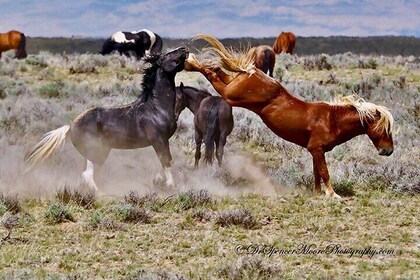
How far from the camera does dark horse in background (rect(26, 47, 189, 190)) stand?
10.4 m

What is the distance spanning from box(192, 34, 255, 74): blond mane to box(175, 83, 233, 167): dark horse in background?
2409 mm

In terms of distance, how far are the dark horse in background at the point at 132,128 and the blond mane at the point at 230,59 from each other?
1.48 feet

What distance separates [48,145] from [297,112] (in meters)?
3.45

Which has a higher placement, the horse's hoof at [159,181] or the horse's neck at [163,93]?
the horse's neck at [163,93]

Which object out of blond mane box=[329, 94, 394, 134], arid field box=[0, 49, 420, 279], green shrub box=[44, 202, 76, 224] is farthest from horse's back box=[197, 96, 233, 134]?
green shrub box=[44, 202, 76, 224]

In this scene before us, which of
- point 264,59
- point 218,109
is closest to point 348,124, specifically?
point 218,109

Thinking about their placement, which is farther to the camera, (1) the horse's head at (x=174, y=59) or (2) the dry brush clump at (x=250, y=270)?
(1) the horse's head at (x=174, y=59)

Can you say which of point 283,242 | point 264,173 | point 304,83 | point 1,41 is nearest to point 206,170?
point 264,173

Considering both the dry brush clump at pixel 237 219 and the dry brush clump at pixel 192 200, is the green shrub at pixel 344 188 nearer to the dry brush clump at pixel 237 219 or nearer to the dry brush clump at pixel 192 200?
the dry brush clump at pixel 192 200

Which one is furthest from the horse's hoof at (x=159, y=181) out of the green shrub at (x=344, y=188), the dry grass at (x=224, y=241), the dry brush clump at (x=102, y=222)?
the green shrub at (x=344, y=188)

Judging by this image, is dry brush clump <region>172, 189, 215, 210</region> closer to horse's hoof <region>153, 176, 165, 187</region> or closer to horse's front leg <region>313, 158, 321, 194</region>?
horse's hoof <region>153, 176, 165, 187</region>

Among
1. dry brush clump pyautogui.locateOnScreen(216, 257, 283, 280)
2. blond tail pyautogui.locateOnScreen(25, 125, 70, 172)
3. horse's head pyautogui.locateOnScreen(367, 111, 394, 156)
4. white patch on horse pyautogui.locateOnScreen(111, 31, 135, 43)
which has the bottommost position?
white patch on horse pyautogui.locateOnScreen(111, 31, 135, 43)

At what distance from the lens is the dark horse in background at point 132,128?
34.2ft

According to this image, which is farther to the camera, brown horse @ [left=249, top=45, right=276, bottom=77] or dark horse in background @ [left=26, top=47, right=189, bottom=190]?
brown horse @ [left=249, top=45, right=276, bottom=77]
